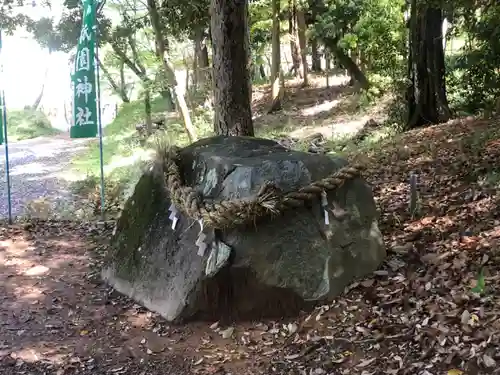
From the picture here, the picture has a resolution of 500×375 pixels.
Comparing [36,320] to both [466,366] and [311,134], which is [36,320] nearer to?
[466,366]

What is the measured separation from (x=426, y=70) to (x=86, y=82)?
5.15m

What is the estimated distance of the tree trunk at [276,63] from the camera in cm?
1855

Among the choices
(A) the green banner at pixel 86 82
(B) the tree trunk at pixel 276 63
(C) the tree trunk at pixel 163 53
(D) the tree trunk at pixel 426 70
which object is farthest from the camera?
(B) the tree trunk at pixel 276 63

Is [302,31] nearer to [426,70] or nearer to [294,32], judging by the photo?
[294,32]

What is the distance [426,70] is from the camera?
8.98 meters

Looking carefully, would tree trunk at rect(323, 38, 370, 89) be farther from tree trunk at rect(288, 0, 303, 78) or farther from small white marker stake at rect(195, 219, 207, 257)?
small white marker stake at rect(195, 219, 207, 257)

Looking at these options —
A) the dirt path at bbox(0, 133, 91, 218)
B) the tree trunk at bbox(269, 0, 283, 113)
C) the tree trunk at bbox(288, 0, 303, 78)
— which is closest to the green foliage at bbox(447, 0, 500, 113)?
the dirt path at bbox(0, 133, 91, 218)

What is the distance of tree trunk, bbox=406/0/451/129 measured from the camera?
872cm

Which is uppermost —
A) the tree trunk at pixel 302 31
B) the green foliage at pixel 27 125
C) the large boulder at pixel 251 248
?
the tree trunk at pixel 302 31

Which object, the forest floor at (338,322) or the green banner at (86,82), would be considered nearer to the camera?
the forest floor at (338,322)

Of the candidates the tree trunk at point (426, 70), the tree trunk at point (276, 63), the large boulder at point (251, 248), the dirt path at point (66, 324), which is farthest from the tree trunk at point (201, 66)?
the large boulder at point (251, 248)

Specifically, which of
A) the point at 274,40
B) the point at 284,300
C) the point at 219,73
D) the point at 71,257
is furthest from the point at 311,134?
the point at 284,300

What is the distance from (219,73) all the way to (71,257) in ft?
8.57

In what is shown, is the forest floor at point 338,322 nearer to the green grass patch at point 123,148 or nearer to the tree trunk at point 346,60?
the green grass patch at point 123,148
